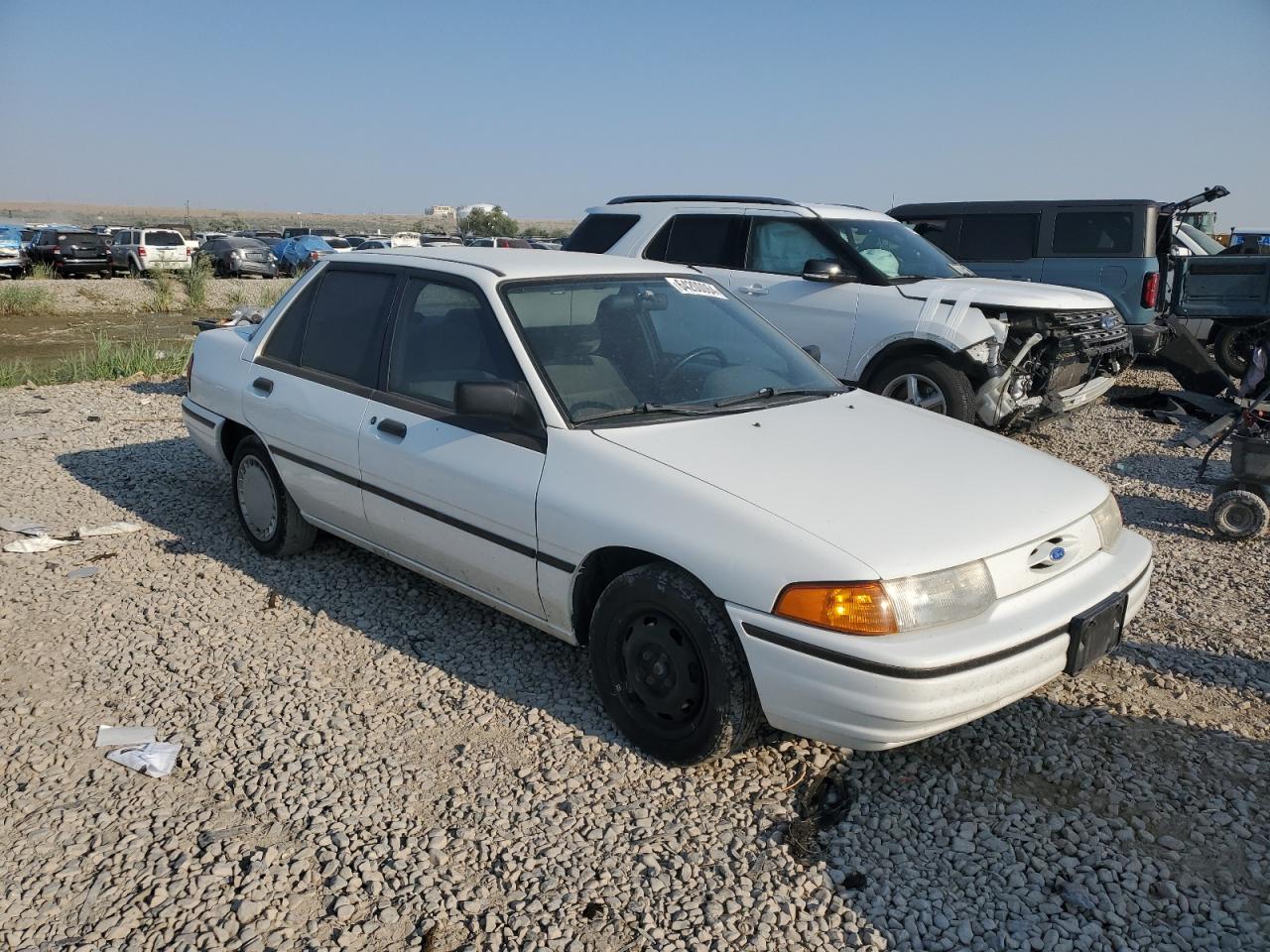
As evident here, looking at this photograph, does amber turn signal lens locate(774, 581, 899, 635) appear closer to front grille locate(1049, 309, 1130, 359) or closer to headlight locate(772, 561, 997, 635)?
headlight locate(772, 561, 997, 635)

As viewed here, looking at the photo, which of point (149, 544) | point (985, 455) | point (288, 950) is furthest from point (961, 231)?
point (288, 950)

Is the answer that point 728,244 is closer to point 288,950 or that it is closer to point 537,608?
point 537,608

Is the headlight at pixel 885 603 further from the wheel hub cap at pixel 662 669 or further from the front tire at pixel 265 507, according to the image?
the front tire at pixel 265 507

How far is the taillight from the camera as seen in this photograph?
10797 millimetres

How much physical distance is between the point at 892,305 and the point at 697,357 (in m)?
3.89

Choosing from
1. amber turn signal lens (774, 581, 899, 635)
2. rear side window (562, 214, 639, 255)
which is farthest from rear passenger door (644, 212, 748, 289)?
amber turn signal lens (774, 581, 899, 635)

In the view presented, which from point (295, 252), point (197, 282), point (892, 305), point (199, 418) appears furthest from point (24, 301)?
point (892, 305)

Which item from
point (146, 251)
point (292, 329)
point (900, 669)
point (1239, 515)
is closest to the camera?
point (900, 669)

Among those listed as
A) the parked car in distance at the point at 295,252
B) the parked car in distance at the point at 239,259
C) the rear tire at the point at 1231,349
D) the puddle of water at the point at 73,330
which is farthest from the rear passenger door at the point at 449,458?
the parked car in distance at the point at 295,252

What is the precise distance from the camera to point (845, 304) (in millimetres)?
7918

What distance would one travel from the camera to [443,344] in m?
4.30

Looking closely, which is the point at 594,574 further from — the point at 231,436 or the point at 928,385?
the point at 928,385

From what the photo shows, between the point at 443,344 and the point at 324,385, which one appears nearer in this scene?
the point at 443,344

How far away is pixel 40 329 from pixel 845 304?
59.6ft
